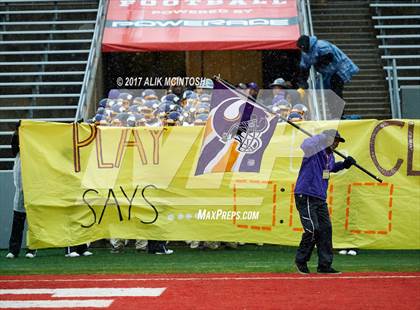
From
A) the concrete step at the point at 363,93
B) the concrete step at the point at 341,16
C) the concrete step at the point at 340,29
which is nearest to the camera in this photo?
the concrete step at the point at 363,93

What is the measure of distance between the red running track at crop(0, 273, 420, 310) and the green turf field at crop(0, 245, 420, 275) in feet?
1.83

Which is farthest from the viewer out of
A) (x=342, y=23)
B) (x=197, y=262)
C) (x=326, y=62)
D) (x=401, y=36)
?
(x=342, y=23)

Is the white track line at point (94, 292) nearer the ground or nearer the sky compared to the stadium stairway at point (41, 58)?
nearer the ground

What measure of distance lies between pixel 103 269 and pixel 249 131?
3373 millimetres

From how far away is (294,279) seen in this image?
415 inches

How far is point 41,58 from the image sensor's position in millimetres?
20406

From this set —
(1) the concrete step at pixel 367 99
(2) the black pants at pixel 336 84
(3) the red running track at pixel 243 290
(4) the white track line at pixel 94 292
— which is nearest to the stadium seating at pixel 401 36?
(1) the concrete step at pixel 367 99

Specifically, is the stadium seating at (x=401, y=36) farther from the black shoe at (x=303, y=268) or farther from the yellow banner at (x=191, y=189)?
the black shoe at (x=303, y=268)

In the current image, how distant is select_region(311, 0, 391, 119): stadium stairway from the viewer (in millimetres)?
19203

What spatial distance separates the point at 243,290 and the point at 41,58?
1207cm

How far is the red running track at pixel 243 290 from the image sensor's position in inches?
344

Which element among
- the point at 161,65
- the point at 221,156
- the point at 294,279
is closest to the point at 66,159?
the point at 221,156

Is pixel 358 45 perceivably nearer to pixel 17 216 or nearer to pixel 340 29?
pixel 340 29

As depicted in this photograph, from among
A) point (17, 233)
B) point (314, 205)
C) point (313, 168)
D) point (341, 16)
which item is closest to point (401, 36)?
point (341, 16)
